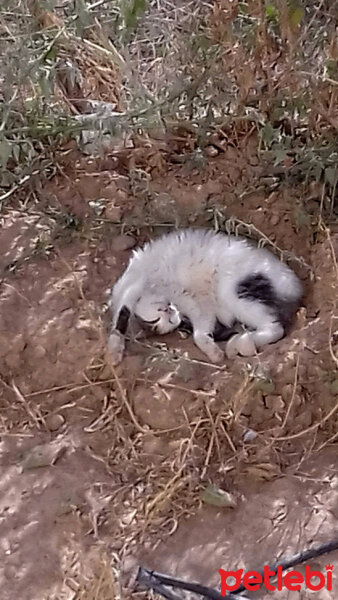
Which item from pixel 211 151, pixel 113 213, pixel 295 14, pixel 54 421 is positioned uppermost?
pixel 295 14

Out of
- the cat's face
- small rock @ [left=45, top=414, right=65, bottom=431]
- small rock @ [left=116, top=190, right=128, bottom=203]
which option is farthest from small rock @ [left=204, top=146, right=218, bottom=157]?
small rock @ [left=45, top=414, right=65, bottom=431]

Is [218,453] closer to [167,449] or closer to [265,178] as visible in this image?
[167,449]

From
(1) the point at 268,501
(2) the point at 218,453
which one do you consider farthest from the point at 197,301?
(1) the point at 268,501

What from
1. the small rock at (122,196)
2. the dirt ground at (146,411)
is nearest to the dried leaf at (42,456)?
the dirt ground at (146,411)

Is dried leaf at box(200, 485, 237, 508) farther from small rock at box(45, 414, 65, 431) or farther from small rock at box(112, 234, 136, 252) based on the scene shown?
small rock at box(112, 234, 136, 252)

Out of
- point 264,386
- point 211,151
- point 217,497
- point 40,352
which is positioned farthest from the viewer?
point 211,151

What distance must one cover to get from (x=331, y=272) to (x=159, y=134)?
2.52 feet

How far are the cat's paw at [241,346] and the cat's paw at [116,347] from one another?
284 mm

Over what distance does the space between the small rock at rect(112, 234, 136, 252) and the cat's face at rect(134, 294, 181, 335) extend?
0.28 metres

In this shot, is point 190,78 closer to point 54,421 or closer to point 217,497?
point 54,421

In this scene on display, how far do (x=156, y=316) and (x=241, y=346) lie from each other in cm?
A: 27

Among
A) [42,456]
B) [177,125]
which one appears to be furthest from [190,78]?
[42,456]

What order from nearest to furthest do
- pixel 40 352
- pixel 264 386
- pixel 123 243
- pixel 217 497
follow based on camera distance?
pixel 217 497 → pixel 264 386 → pixel 40 352 → pixel 123 243

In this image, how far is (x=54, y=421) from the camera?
2.38 meters
